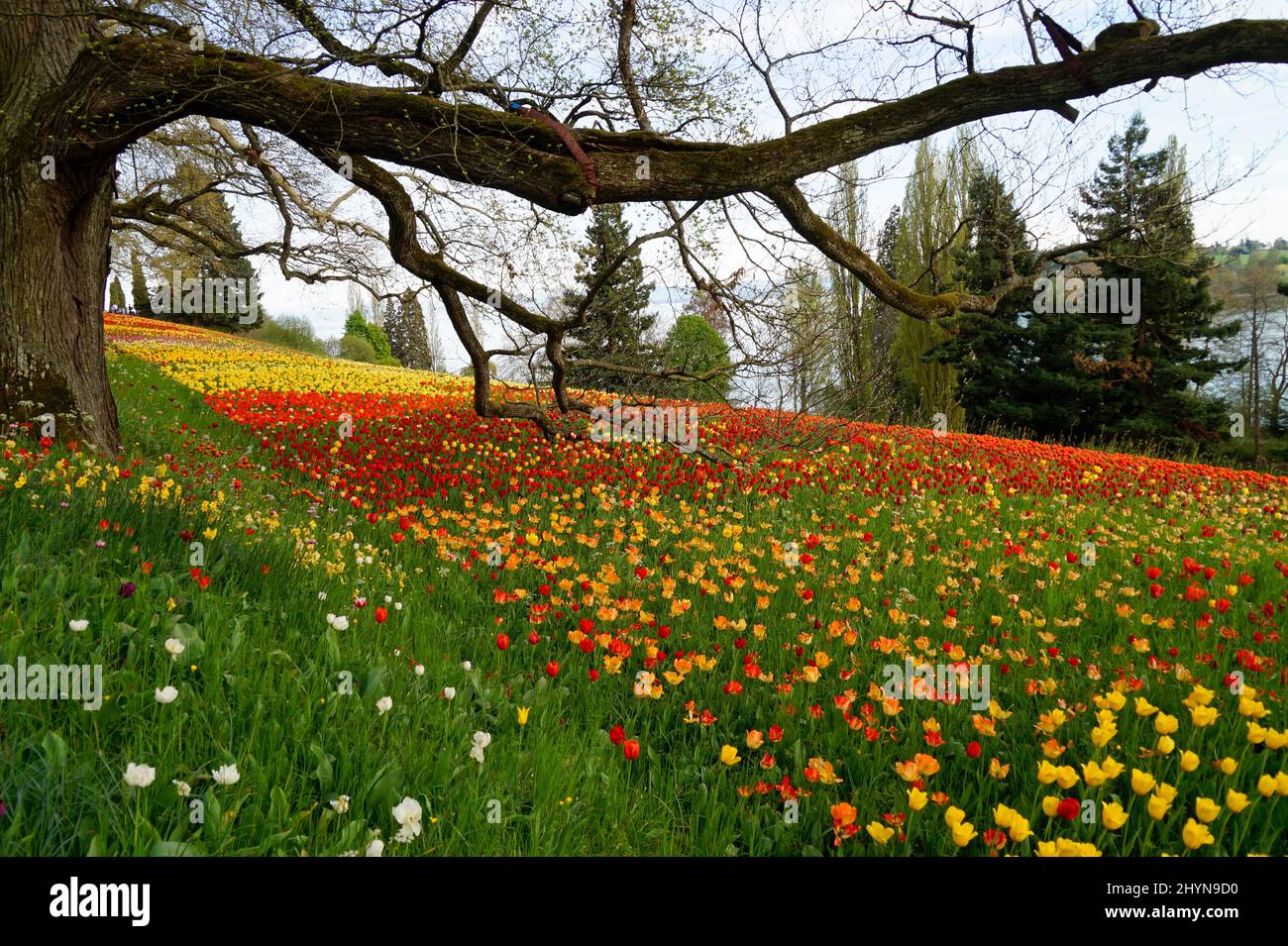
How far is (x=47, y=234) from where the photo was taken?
5930 millimetres

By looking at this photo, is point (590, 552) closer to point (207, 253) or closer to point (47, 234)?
point (47, 234)

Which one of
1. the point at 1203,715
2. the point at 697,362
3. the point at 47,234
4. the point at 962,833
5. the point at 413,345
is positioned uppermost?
the point at 413,345

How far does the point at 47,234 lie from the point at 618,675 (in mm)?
6373

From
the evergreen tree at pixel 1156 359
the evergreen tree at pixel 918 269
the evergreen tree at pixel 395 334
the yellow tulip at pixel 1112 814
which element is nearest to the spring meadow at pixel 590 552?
the yellow tulip at pixel 1112 814

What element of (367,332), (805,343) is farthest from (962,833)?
(367,332)

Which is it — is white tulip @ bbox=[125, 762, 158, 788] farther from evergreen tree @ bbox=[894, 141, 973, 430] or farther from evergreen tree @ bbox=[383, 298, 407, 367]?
evergreen tree @ bbox=[383, 298, 407, 367]

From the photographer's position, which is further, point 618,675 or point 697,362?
point 697,362

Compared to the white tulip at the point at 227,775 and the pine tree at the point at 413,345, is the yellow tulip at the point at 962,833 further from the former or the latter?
the pine tree at the point at 413,345

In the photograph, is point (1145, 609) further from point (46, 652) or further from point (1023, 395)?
point (1023, 395)

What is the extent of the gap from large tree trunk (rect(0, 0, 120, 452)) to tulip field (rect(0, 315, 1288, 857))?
50 cm

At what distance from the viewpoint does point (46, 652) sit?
2.31 m
